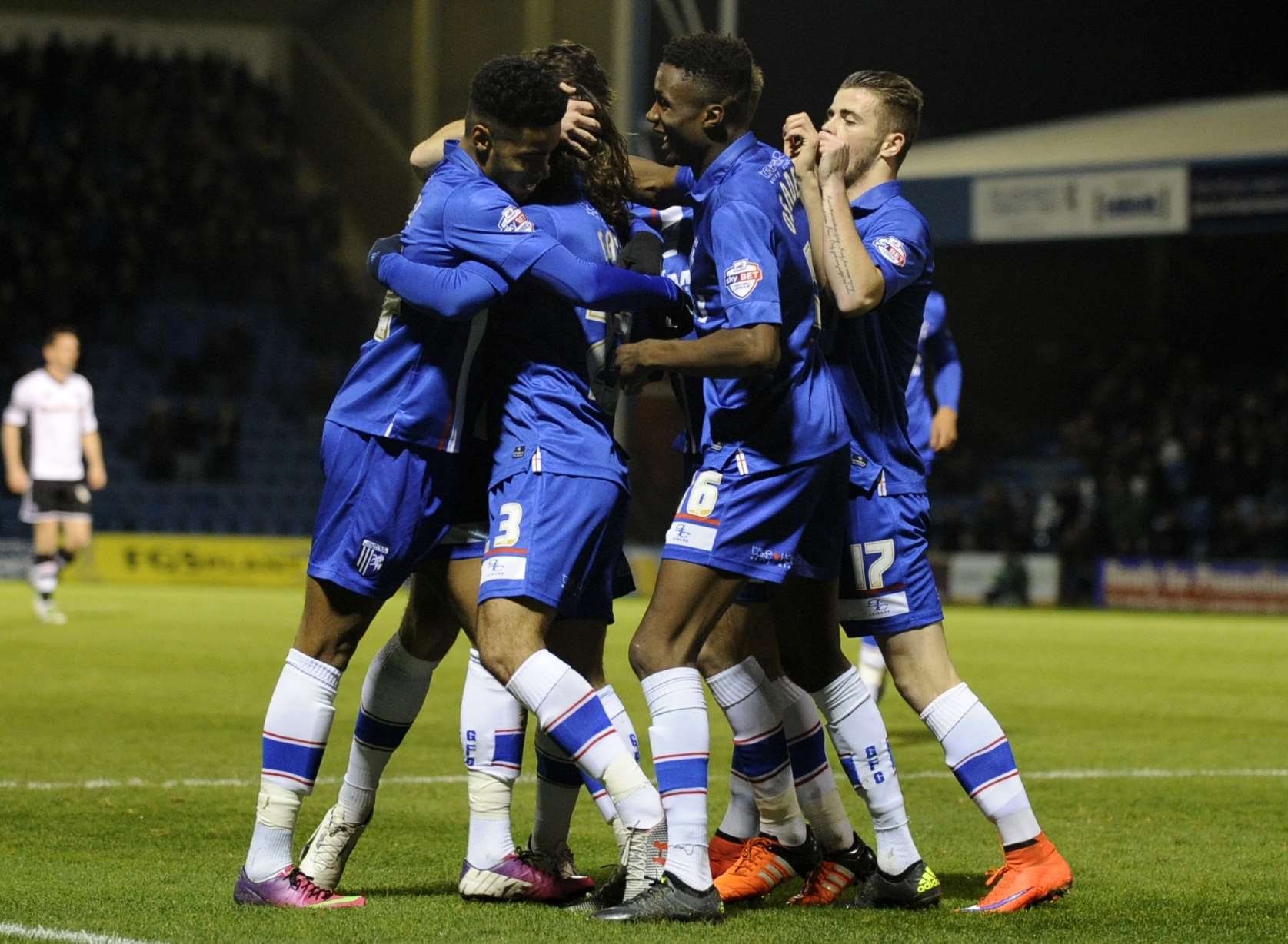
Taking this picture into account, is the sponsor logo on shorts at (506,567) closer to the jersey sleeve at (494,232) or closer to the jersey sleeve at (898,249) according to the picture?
the jersey sleeve at (494,232)

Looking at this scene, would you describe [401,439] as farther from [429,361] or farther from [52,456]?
[52,456]

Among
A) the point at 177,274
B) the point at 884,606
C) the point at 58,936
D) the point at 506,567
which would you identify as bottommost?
the point at 58,936

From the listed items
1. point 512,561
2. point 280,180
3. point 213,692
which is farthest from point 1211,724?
point 280,180

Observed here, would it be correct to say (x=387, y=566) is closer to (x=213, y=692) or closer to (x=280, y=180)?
(x=213, y=692)

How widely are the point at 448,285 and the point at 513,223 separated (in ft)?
0.72

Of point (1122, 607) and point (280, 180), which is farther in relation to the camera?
point (280, 180)

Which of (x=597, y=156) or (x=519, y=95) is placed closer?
(x=519, y=95)

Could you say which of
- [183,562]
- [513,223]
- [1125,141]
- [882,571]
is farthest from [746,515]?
[1125,141]

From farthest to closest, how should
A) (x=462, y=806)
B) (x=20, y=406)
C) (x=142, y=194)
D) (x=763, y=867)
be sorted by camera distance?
(x=142, y=194) → (x=20, y=406) → (x=462, y=806) → (x=763, y=867)

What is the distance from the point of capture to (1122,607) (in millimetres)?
23969

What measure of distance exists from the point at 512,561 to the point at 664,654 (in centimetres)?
Answer: 44

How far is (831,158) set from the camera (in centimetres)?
464

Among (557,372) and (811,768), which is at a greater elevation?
(557,372)

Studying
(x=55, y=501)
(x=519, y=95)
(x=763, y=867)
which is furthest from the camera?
(x=55, y=501)
